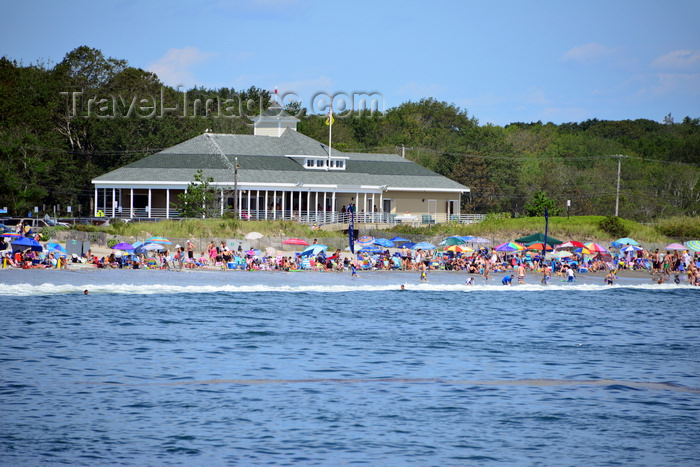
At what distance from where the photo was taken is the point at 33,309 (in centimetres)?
3069

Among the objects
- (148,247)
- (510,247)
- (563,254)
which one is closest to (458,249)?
(510,247)

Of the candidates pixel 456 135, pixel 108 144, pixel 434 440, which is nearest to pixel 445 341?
pixel 434 440

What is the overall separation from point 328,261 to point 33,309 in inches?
621

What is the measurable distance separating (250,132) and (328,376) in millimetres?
71087

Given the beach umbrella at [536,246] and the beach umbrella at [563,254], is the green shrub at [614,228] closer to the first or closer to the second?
the beach umbrella at [536,246]

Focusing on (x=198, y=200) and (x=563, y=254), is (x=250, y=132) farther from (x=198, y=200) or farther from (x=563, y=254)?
(x=563, y=254)

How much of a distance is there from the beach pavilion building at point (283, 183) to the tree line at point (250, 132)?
17.5ft

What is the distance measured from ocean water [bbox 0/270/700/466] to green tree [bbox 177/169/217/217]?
57.3ft

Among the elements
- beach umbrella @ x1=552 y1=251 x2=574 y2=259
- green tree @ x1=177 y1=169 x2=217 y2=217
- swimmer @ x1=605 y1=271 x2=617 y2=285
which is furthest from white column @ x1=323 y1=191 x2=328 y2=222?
swimmer @ x1=605 y1=271 x2=617 y2=285

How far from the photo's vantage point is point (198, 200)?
179 ft

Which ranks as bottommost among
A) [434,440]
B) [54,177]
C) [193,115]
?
[434,440]

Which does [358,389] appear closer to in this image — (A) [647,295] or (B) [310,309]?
(B) [310,309]

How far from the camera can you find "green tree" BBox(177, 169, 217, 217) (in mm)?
54406

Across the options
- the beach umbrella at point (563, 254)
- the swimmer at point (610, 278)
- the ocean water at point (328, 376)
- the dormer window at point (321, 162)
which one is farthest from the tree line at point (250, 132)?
the ocean water at point (328, 376)
